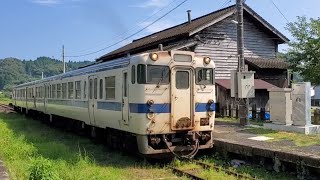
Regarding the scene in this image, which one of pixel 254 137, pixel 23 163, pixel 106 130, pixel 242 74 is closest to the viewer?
pixel 23 163

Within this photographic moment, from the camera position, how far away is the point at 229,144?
1059cm

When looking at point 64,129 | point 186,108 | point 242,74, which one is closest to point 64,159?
point 186,108

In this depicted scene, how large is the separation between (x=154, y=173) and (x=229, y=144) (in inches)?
93.5

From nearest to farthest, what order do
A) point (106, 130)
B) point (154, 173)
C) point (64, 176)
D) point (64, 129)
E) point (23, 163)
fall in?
1. point (64, 176)
2. point (154, 173)
3. point (23, 163)
4. point (106, 130)
5. point (64, 129)

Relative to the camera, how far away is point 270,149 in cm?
935

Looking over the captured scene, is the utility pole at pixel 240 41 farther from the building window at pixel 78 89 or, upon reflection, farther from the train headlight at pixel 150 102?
the train headlight at pixel 150 102

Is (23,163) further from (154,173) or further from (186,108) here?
(186,108)

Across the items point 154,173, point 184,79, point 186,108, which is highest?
point 184,79

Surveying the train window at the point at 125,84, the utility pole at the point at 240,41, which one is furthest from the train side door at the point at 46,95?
the train window at the point at 125,84

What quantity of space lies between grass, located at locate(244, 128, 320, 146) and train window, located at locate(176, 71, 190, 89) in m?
3.03

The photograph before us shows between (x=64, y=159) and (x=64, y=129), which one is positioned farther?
(x=64, y=129)

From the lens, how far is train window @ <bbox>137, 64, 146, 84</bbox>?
32.0 feet

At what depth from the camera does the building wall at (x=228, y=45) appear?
74.2 feet

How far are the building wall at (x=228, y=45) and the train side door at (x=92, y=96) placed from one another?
967 cm
